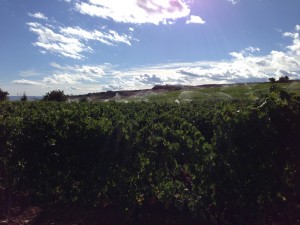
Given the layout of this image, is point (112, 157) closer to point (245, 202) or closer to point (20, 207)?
point (245, 202)

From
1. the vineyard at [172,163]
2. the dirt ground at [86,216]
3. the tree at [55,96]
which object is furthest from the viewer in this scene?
the tree at [55,96]

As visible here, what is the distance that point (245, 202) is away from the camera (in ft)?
14.3

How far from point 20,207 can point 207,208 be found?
3.58 metres

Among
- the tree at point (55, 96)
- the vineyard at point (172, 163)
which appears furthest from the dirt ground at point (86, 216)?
the tree at point (55, 96)

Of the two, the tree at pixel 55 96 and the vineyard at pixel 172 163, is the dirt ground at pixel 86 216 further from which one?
the tree at pixel 55 96

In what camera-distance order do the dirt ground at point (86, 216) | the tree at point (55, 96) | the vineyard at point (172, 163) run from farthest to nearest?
the tree at point (55, 96) → the dirt ground at point (86, 216) → the vineyard at point (172, 163)

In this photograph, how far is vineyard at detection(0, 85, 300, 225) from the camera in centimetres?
418

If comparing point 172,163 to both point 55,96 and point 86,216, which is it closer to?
point 86,216

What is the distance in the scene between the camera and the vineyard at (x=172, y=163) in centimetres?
418

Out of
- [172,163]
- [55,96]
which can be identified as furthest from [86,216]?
[55,96]

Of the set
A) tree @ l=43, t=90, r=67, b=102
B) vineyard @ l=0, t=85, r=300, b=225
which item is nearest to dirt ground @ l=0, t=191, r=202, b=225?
vineyard @ l=0, t=85, r=300, b=225

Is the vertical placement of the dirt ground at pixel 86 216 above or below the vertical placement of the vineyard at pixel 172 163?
below

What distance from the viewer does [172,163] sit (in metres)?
5.35

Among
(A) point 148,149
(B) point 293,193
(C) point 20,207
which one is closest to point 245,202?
(B) point 293,193
